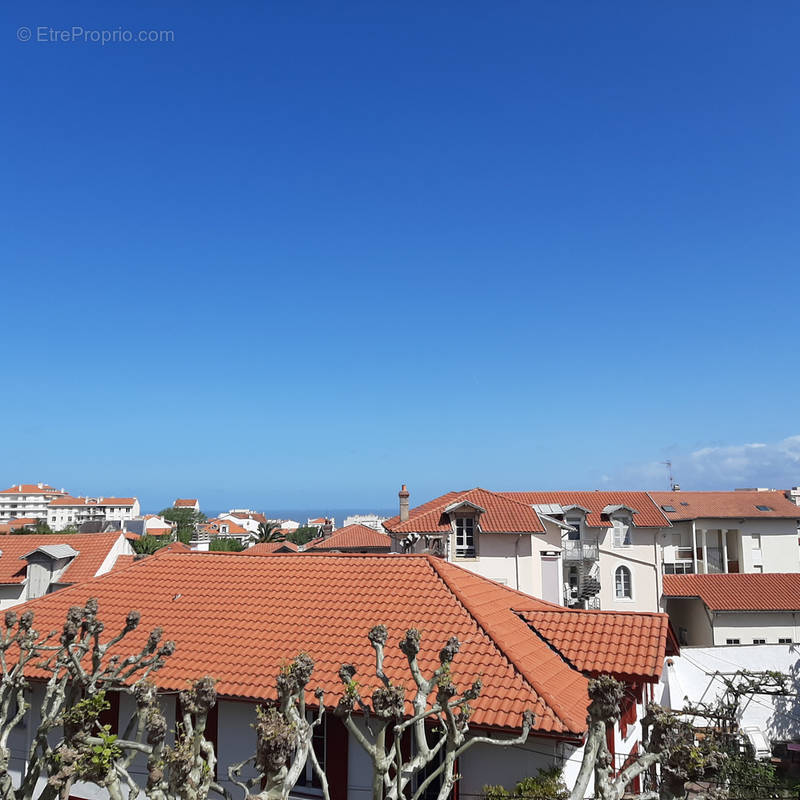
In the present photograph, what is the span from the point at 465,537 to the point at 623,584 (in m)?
13.6

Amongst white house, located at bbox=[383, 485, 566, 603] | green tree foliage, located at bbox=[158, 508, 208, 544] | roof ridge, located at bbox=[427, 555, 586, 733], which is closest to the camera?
roof ridge, located at bbox=[427, 555, 586, 733]

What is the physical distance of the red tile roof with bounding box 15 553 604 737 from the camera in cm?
1188

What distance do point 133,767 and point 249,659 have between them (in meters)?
3.24

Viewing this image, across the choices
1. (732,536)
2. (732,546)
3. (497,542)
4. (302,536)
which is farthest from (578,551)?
(302,536)

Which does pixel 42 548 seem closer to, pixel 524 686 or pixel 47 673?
pixel 47 673

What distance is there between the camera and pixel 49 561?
33.8 metres

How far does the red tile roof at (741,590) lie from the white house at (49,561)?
32837 mm

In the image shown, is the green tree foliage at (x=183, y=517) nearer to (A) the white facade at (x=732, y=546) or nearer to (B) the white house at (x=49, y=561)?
(B) the white house at (x=49, y=561)

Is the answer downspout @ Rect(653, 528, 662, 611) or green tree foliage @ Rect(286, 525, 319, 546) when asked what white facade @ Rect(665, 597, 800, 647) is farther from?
green tree foliage @ Rect(286, 525, 319, 546)

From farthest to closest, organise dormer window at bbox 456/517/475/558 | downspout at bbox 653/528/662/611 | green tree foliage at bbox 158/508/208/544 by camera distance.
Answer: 1. green tree foliage at bbox 158/508/208/544
2. downspout at bbox 653/528/662/611
3. dormer window at bbox 456/517/475/558

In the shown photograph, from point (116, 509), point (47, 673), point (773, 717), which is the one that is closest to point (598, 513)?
point (773, 717)

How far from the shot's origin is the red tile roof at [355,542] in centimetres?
5857

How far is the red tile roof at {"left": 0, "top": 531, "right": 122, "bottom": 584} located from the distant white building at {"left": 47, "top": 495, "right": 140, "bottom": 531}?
117 m

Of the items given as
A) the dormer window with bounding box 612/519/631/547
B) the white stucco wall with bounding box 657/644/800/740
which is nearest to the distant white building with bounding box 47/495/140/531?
the dormer window with bounding box 612/519/631/547
